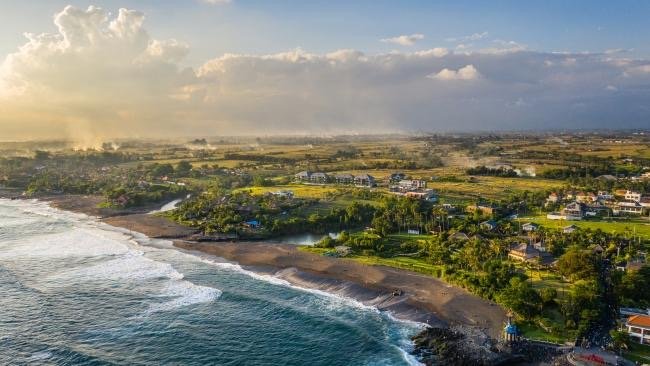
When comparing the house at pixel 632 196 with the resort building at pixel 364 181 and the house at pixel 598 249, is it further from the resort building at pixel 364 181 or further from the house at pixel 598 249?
the resort building at pixel 364 181

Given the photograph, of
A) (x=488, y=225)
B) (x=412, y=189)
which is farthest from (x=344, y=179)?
(x=488, y=225)

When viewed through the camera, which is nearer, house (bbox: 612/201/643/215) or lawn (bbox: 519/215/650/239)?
lawn (bbox: 519/215/650/239)

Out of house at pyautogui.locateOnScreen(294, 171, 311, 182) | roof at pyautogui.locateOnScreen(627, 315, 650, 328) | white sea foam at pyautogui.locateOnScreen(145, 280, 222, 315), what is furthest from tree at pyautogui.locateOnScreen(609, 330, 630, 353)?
house at pyautogui.locateOnScreen(294, 171, 311, 182)

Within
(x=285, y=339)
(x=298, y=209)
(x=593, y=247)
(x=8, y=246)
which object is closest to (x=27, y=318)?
(x=285, y=339)

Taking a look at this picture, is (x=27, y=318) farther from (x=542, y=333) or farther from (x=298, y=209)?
(x=298, y=209)

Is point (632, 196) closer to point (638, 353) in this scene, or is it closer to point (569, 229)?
point (569, 229)

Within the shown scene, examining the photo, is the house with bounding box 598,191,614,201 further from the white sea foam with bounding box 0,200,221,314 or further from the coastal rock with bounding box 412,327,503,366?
the white sea foam with bounding box 0,200,221,314
